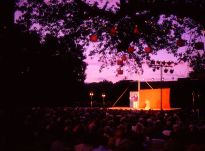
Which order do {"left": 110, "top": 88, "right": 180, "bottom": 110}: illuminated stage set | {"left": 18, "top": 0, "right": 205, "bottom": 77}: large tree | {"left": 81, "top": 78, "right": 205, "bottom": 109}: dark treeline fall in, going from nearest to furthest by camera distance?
{"left": 18, "top": 0, "right": 205, "bottom": 77}: large tree < {"left": 81, "top": 78, "right": 205, "bottom": 109}: dark treeline < {"left": 110, "top": 88, "right": 180, "bottom": 110}: illuminated stage set

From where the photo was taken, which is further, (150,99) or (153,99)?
(150,99)

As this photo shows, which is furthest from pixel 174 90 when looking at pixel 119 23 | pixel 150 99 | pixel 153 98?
pixel 119 23

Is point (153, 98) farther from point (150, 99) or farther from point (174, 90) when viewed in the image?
point (174, 90)

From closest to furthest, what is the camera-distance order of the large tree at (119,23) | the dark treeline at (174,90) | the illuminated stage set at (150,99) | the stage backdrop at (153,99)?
the large tree at (119,23)
the dark treeline at (174,90)
the illuminated stage set at (150,99)
the stage backdrop at (153,99)

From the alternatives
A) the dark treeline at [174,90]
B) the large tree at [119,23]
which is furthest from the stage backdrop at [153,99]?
the large tree at [119,23]

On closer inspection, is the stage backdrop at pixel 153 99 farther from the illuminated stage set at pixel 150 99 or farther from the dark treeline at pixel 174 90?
the dark treeline at pixel 174 90

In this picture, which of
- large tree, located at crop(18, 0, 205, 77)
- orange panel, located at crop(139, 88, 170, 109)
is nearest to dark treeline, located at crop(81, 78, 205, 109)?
orange panel, located at crop(139, 88, 170, 109)

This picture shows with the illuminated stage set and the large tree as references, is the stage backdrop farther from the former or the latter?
the large tree

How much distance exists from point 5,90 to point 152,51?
540cm

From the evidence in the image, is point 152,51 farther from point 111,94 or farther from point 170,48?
point 111,94

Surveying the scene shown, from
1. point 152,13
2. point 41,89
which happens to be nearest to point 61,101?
point 41,89

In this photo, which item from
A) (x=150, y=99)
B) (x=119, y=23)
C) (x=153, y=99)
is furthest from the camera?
(x=150, y=99)

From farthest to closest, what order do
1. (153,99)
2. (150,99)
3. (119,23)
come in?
(150,99) < (153,99) < (119,23)

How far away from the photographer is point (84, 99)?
67000mm
